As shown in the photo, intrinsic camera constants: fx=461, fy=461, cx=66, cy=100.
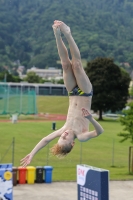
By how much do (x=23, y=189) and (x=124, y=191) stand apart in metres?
4.50

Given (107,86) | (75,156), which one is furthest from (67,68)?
(107,86)

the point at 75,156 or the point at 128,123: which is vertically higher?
the point at 128,123

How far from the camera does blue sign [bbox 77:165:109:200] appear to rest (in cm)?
1386

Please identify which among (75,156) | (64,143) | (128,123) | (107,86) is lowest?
(75,156)

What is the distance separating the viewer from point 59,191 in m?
20.0

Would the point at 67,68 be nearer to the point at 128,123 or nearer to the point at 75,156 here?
the point at 128,123

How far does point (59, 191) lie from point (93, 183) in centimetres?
596

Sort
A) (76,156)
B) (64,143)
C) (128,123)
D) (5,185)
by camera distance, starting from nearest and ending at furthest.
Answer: (64,143)
(5,185)
(128,123)
(76,156)

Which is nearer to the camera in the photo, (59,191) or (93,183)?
(93,183)

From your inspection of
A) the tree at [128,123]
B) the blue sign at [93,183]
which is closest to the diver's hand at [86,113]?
the blue sign at [93,183]

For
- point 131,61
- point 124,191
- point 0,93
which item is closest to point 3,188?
point 124,191

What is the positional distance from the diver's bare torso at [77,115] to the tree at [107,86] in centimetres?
5068

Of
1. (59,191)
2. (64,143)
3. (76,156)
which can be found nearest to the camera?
(64,143)

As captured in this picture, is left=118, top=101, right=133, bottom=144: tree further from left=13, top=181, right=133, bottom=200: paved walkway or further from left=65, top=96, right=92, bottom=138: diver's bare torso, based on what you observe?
left=65, top=96, right=92, bottom=138: diver's bare torso
